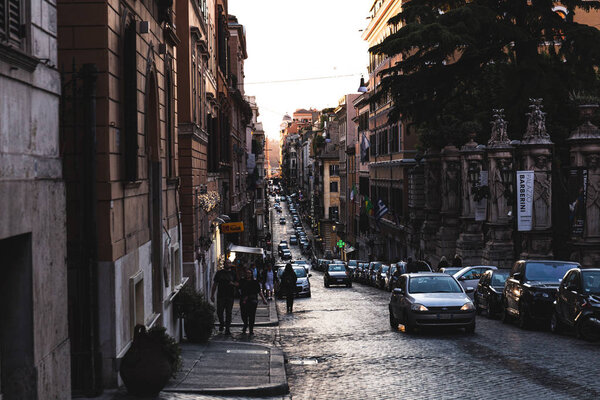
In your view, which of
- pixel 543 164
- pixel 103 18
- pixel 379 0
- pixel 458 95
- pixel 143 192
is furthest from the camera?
pixel 379 0

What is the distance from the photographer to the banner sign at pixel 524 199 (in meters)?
32.2

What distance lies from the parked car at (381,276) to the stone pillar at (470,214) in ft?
16.8

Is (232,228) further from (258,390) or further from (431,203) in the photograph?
(258,390)

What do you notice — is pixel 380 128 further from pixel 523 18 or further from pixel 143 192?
pixel 143 192

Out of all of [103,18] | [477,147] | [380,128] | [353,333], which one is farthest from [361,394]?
[380,128]

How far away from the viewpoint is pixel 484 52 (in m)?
30.5

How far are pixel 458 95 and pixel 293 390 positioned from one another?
19643 mm

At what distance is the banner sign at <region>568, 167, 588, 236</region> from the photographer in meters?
29.5

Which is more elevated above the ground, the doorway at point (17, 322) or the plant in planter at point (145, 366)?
the doorway at point (17, 322)

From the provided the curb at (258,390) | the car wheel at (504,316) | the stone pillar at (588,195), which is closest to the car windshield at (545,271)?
the car wheel at (504,316)

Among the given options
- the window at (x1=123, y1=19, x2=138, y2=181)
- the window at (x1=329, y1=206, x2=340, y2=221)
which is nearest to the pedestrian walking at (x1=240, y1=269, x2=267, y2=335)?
the window at (x1=123, y1=19, x2=138, y2=181)

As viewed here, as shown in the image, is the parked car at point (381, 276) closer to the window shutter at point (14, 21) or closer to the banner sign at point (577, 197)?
the banner sign at point (577, 197)

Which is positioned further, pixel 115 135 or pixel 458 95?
pixel 458 95

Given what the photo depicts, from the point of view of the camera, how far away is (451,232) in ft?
153
